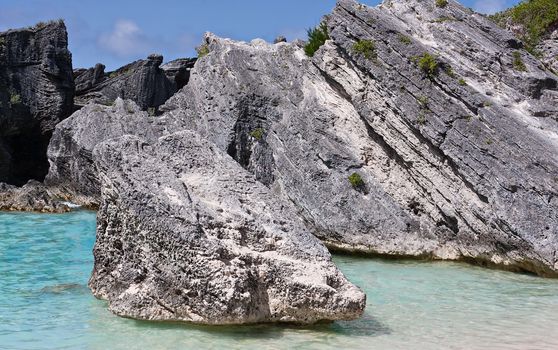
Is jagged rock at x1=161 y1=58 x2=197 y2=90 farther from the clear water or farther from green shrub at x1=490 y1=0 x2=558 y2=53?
the clear water

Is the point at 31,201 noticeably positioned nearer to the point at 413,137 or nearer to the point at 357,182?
the point at 357,182

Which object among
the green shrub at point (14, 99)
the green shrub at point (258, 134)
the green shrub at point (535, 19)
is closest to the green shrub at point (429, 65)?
the green shrub at point (258, 134)

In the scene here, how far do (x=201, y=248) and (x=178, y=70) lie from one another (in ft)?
136

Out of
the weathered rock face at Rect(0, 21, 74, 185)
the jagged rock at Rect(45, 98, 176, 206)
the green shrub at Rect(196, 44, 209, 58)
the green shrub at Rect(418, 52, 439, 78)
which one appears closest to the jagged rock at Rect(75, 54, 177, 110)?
the weathered rock face at Rect(0, 21, 74, 185)

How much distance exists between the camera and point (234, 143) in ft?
75.8

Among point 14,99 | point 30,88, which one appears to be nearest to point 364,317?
point 14,99

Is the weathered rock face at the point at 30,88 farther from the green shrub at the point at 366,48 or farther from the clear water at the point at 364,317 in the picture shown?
the green shrub at the point at 366,48

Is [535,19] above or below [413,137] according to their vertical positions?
above

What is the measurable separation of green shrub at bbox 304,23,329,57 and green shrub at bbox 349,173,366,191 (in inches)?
230

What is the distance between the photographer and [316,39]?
925 inches

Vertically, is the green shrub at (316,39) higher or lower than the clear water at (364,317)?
higher

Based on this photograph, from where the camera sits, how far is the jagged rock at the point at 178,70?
48906mm

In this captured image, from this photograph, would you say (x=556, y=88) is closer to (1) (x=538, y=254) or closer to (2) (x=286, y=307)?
(1) (x=538, y=254)

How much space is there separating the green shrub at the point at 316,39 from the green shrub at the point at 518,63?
6.70 metres
